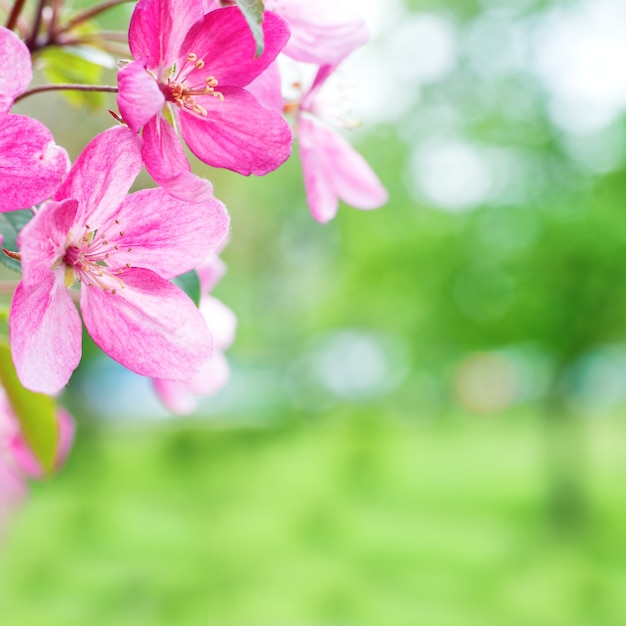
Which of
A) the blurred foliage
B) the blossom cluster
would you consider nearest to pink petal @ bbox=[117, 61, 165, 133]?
the blossom cluster

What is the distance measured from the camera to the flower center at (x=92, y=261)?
410 mm

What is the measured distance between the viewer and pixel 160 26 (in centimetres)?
38

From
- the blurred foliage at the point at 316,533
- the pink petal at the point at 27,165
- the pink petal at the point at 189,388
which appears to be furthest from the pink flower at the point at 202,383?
the blurred foliage at the point at 316,533

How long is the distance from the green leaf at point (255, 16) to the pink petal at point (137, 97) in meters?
0.05

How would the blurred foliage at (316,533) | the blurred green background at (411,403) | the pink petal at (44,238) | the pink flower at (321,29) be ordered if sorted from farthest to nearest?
1. the blurred foliage at (316,533)
2. the blurred green background at (411,403)
3. the pink flower at (321,29)
4. the pink petal at (44,238)

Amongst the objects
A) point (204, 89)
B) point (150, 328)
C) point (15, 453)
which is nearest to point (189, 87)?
point (204, 89)

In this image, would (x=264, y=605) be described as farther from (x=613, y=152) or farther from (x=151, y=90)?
(x=151, y=90)

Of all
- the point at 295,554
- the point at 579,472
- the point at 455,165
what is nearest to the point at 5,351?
the point at 455,165

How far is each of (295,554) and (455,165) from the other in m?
3.71

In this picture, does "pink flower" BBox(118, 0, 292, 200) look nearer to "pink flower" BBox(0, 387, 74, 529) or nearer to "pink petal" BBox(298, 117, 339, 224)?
"pink petal" BBox(298, 117, 339, 224)

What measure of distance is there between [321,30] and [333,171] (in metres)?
0.11

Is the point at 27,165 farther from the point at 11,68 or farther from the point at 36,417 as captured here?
the point at 36,417

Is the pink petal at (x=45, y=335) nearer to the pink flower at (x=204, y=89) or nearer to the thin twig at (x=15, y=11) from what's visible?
the pink flower at (x=204, y=89)

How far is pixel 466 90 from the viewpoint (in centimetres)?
517
